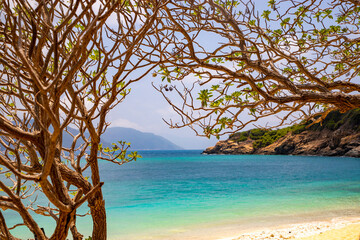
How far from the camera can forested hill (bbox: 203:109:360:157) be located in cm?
4747

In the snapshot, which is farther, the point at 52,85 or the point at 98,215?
the point at 98,215

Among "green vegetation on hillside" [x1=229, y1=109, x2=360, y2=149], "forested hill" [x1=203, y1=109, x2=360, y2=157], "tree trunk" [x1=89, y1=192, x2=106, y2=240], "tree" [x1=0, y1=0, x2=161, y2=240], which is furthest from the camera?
"forested hill" [x1=203, y1=109, x2=360, y2=157]

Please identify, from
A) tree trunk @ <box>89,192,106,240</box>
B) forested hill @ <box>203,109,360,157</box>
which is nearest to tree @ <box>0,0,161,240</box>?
tree trunk @ <box>89,192,106,240</box>

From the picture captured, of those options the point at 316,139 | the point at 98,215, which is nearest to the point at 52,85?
the point at 98,215

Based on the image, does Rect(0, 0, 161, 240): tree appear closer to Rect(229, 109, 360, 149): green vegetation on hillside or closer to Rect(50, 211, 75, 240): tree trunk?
Rect(50, 211, 75, 240): tree trunk

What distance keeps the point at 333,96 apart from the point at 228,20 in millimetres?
1795

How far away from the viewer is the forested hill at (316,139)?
156ft

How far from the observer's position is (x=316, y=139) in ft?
178

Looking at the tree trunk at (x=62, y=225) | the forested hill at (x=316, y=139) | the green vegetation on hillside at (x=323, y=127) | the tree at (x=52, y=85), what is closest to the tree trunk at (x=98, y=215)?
the tree at (x=52, y=85)

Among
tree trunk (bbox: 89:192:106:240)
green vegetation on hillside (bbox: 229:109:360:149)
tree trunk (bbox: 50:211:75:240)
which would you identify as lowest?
tree trunk (bbox: 89:192:106:240)

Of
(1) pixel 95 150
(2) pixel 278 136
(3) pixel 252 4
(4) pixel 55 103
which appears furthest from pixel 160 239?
(2) pixel 278 136

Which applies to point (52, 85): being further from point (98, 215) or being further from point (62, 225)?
point (98, 215)

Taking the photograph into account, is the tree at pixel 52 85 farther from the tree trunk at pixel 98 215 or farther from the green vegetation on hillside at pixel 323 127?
the green vegetation on hillside at pixel 323 127

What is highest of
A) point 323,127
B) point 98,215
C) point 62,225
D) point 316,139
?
point 323,127
